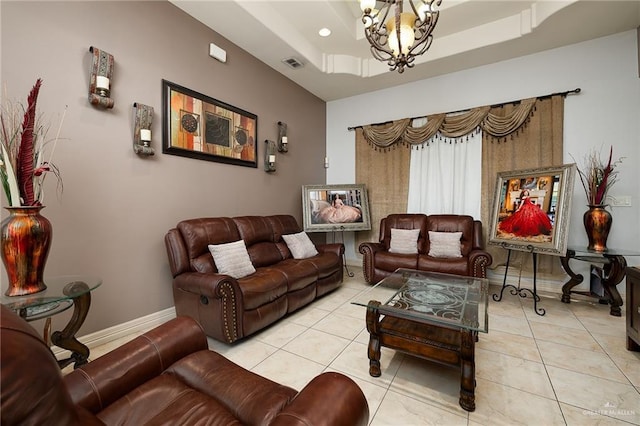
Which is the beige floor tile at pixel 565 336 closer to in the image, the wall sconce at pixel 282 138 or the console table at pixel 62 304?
the console table at pixel 62 304

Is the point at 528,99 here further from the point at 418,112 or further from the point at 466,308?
the point at 466,308

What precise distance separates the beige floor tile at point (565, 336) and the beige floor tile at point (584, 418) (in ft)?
2.90

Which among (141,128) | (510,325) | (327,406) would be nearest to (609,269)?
(510,325)

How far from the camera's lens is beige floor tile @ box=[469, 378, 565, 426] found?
56.7 inches

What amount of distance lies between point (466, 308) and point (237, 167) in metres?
2.89

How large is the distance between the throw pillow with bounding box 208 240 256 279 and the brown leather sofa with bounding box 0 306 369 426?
1.18 m

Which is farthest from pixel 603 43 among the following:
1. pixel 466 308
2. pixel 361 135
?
pixel 466 308

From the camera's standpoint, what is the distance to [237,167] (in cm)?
339

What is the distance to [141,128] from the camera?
2361 mm

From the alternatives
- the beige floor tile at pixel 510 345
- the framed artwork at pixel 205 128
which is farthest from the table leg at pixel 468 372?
the framed artwork at pixel 205 128

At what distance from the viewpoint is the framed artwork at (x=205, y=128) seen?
2.64 metres

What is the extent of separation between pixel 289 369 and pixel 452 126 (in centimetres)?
388

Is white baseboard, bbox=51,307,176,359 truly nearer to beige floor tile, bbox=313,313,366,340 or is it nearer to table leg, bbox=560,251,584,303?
beige floor tile, bbox=313,313,366,340

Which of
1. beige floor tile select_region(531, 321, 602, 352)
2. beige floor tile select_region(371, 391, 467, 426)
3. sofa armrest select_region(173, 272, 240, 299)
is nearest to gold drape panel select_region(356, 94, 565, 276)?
beige floor tile select_region(531, 321, 602, 352)
